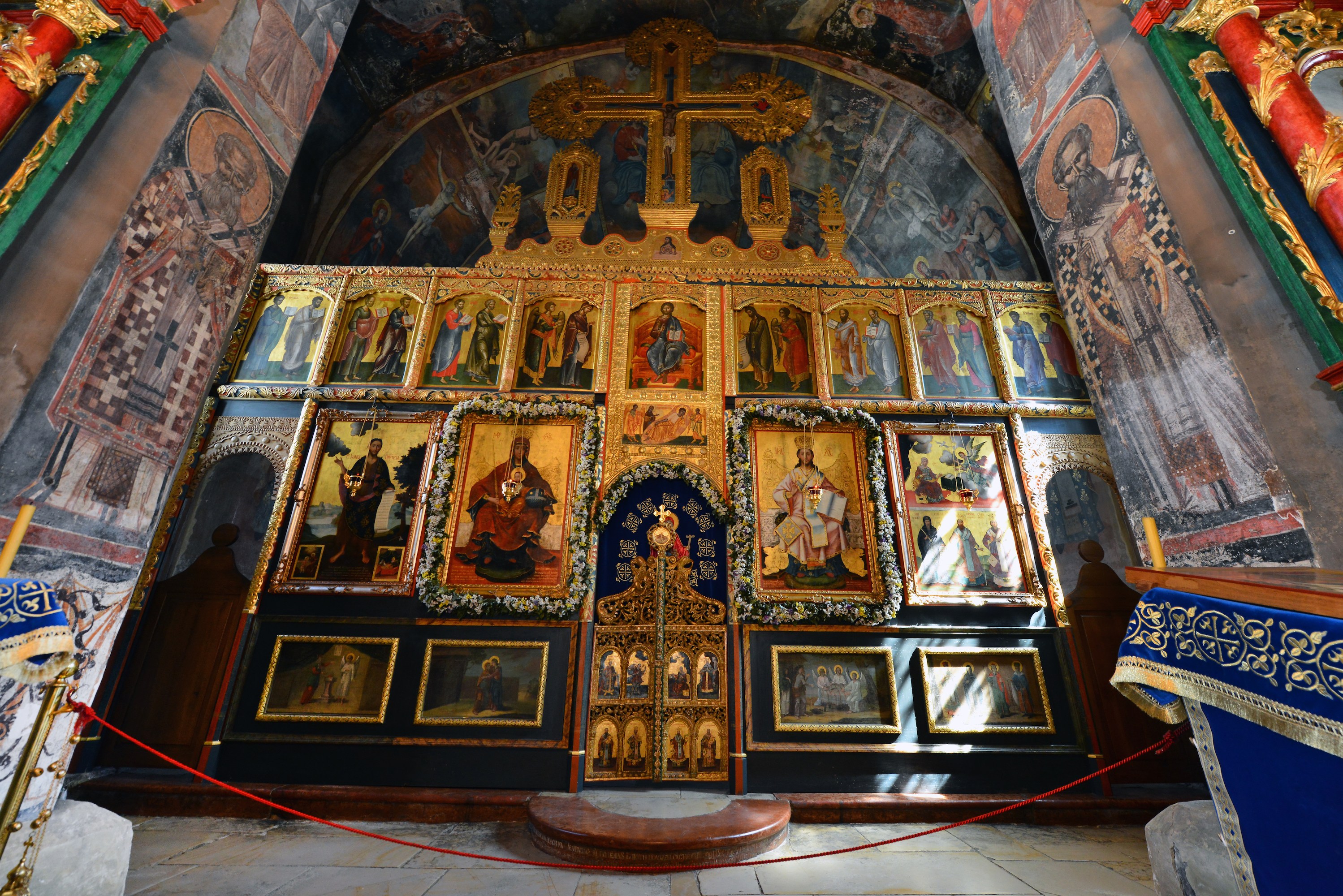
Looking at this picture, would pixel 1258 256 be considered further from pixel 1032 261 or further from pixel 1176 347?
pixel 1032 261

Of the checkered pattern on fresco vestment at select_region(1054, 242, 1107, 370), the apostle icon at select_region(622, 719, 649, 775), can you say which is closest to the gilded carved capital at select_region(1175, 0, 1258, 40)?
the checkered pattern on fresco vestment at select_region(1054, 242, 1107, 370)

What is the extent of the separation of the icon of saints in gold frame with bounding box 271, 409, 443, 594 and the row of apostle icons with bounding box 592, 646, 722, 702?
2.60 m

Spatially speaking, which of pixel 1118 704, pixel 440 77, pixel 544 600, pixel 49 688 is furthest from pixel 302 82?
pixel 1118 704

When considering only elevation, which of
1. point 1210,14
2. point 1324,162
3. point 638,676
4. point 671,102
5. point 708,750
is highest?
point 671,102

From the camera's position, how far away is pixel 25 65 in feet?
16.1

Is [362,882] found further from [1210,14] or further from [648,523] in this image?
[1210,14]

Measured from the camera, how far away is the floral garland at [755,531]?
7043mm

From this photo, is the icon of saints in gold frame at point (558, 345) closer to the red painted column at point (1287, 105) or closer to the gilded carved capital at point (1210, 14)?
the gilded carved capital at point (1210, 14)

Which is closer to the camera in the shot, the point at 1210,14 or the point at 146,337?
the point at 1210,14

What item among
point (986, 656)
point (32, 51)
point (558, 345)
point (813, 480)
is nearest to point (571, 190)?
point (558, 345)

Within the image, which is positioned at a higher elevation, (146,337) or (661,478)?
(146,337)

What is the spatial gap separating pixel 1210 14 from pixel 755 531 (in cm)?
686

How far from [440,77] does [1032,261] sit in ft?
37.5

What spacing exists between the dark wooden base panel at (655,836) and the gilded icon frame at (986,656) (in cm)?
238
